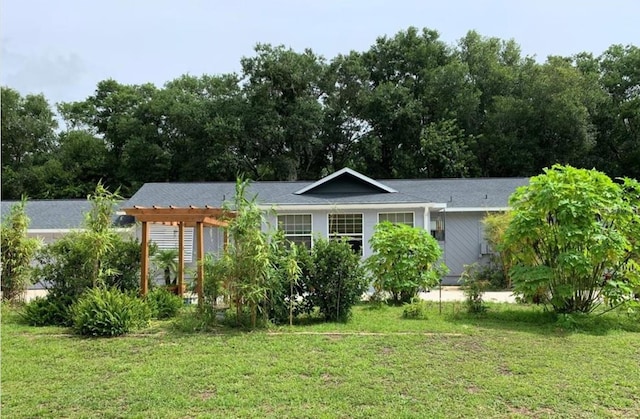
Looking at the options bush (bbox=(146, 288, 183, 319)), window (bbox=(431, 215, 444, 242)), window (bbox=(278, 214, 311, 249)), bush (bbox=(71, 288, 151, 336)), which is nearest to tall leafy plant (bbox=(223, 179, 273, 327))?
bush (bbox=(71, 288, 151, 336))

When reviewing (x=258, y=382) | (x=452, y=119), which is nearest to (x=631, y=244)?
(x=258, y=382)

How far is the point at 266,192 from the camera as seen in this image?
17.5 m

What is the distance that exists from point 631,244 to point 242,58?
2586 cm

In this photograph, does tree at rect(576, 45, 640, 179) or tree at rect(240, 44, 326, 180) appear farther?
tree at rect(240, 44, 326, 180)

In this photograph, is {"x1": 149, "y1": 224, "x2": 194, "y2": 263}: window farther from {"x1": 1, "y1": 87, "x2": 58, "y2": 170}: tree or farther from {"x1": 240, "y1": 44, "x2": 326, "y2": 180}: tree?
{"x1": 1, "y1": 87, "x2": 58, "y2": 170}: tree

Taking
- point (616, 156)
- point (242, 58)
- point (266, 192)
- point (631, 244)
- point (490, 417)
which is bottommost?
point (490, 417)

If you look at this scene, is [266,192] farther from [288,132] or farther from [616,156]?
[616,156]

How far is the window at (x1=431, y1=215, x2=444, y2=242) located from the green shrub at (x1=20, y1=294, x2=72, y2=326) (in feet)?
37.7

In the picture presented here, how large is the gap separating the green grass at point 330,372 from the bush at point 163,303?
842mm

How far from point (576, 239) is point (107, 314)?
7240mm

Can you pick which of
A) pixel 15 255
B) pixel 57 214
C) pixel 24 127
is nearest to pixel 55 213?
pixel 57 214

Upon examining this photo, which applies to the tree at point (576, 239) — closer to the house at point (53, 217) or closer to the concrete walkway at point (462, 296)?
the concrete walkway at point (462, 296)

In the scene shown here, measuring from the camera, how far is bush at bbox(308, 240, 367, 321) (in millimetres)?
8383

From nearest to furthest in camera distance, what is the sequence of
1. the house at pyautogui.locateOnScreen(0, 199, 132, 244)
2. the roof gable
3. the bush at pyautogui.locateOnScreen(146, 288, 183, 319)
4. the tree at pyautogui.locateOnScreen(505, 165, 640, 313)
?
the tree at pyautogui.locateOnScreen(505, 165, 640, 313)
the bush at pyautogui.locateOnScreen(146, 288, 183, 319)
the roof gable
the house at pyautogui.locateOnScreen(0, 199, 132, 244)
